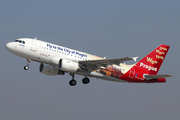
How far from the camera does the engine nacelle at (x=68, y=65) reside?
43.3 m

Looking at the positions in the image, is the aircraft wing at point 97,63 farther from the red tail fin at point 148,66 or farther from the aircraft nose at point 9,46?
the aircraft nose at point 9,46

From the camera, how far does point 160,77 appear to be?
46.9 meters

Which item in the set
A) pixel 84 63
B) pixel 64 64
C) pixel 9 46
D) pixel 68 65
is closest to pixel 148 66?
pixel 84 63

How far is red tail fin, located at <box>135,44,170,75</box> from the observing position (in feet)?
162

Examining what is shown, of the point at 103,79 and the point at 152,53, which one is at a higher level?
the point at 152,53

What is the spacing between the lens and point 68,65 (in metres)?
43.6

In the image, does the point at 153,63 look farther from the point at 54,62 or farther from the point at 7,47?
the point at 7,47

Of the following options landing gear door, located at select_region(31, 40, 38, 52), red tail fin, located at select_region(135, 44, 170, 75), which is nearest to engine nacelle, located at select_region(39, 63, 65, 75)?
landing gear door, located at select_region(31, 40, 38, 52)

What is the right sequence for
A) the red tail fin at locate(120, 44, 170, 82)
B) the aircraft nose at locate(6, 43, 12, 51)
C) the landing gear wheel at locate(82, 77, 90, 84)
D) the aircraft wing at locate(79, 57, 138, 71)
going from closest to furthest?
1. the aircraft wing at locate(79, 57, 138, 71)
2. the aircraft nose at locate(6, 43, 12, 51)
3. the landing gear wheel at locate(82, 77, 90, 84)
4. the red tail fin at locate(120, 44, 170, 82)

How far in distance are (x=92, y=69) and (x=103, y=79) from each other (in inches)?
103

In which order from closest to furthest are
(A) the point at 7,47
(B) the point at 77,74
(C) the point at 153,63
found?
1. (A) the point at 7,47
2. (B) the point at 77,74
3. (C) the point at 153,63

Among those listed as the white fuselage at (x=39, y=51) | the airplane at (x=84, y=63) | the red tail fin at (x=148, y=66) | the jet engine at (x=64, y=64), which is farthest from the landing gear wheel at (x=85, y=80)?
the red tail fin at (x=148, y=66)

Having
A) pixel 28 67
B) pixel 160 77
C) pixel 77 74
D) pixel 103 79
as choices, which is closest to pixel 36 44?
pixel 28 67

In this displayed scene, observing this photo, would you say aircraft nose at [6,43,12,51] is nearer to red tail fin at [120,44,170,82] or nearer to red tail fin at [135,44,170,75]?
red tail fin at [120,44,170,82]
